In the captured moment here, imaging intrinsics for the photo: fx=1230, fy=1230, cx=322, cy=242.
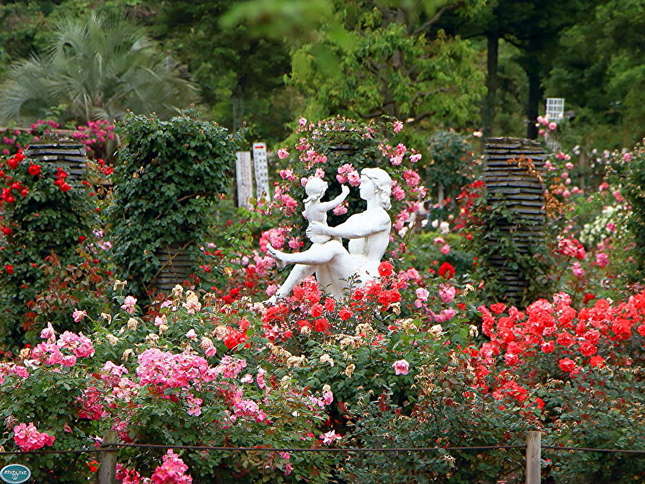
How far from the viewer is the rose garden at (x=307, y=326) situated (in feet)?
16.9

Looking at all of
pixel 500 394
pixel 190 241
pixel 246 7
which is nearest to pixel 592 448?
pixel 500 394

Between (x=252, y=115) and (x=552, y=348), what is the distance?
19284 mm

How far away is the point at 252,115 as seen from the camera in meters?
25.4

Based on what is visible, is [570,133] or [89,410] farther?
[570,133]

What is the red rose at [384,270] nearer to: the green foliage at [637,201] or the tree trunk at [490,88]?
the green foliage at [637,201]

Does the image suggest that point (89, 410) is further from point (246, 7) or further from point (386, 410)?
point (246, 7)

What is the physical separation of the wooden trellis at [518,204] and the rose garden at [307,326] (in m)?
0.02

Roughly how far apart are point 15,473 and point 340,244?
3793 millimetres

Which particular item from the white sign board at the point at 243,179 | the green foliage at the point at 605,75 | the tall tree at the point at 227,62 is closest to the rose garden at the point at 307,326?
the white sign board at the point at 243,179

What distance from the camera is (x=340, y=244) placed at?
8.16 meters

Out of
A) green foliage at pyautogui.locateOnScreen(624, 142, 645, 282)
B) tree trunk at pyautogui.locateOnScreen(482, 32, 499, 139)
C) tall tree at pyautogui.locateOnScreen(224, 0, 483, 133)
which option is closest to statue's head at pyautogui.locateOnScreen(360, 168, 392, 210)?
green foliage at pyautogui.locateOnScreen(624, 142, 645, 282)

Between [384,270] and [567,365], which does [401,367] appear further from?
[384,270]

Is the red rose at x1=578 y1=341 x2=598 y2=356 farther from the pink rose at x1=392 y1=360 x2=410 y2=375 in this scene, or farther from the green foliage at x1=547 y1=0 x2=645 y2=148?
the green foliage at x1=547 y1=0 x2=645 y2=148

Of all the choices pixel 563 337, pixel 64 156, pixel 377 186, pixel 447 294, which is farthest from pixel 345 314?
pixel 64 156
